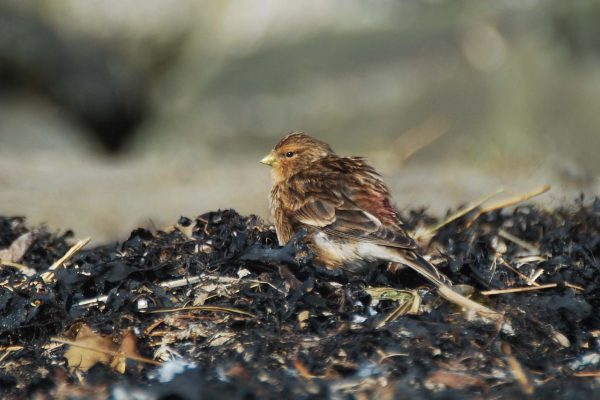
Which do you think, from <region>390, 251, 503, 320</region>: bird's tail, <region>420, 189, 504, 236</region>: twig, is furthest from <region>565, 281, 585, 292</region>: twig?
<region>420, 189, 504, 236</region>: twig

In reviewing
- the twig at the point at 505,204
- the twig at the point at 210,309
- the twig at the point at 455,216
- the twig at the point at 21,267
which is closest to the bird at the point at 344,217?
the twig at the point at 455,216

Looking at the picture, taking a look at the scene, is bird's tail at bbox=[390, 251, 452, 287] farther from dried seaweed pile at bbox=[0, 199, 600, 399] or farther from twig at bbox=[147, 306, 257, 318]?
twig at bbox=[147, 306, 257, 318]

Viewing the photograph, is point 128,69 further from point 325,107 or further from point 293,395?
point 293,395

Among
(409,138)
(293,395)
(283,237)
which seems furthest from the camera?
(409,138)

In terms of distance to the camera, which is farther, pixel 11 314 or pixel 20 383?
pixel 11 314

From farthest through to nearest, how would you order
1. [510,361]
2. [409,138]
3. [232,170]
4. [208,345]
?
[409,138]
[232,170]
[208,345]
[510,361]

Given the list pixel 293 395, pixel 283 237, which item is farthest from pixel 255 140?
pixel 293 395

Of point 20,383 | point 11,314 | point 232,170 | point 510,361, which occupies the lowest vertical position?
point 510,361

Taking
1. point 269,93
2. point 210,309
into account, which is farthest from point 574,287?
point 269,93
